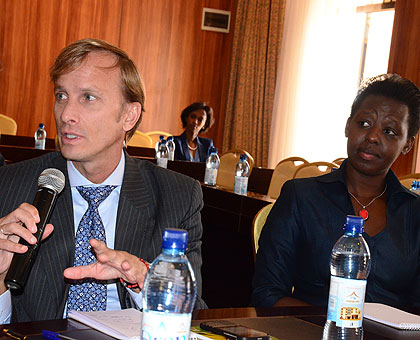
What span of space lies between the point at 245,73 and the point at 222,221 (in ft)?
19.9

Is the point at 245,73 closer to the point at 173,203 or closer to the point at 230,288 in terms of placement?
the point at 230,288

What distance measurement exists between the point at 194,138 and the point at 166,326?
23.3ft

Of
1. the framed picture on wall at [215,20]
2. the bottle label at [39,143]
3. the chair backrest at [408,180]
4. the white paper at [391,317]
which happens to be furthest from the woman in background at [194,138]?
the white paper at [391,317]

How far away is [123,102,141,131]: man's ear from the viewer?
2.13 metres

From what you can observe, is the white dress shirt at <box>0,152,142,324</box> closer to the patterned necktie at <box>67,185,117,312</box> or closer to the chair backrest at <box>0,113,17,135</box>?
the patterned necktie at <box>67,185,117,312</box>

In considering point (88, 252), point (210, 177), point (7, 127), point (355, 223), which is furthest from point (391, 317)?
point (7, 127)

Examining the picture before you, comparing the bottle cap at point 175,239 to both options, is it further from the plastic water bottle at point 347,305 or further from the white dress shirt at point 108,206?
the white dress shirt at point 108,206

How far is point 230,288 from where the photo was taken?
405cm

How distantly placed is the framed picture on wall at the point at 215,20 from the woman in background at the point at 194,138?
2.58 meters

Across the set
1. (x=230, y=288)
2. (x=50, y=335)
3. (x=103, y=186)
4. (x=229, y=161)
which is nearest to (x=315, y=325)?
(x=50, y=335)

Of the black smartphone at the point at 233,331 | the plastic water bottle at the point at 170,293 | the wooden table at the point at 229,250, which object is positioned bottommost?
the wooden table at the point at 229,250

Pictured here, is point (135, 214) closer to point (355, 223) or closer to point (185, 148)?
point (355, 223)

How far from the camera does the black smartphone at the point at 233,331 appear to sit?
4.40ft

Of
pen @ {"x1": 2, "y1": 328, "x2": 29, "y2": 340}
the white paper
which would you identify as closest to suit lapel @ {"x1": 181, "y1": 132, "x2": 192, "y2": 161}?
the white paper
